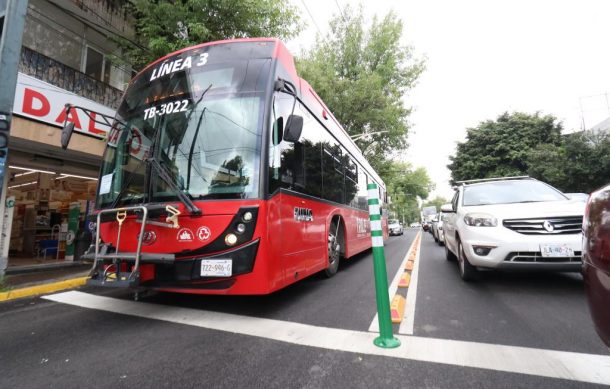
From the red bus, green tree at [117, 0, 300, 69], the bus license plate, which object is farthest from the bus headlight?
green tree at [117, 0, 300, 69]

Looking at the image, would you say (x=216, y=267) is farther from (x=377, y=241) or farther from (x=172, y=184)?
(x=377, y=241)

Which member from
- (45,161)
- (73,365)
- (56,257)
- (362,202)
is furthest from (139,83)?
(56,257)

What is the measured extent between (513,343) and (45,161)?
10719 mm

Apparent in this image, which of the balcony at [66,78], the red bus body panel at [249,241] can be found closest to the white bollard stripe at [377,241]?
the red bus body panel at [249,241]

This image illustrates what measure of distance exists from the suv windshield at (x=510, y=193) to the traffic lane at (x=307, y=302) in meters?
2.33

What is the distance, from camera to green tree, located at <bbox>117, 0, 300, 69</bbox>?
23.3ft

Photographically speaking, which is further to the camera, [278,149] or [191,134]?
[278,149]

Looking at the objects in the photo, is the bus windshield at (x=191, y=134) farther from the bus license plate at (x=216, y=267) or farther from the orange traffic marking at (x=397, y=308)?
the orange traffic marking at (x=397, y=308)

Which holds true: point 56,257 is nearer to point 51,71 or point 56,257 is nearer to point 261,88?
point 51,71

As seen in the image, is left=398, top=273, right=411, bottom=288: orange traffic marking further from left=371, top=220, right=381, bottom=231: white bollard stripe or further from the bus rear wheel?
left=371, top=220, right=381, bottom=231: white bollard stripe

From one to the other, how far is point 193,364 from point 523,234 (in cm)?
412

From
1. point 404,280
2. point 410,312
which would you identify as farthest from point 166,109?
point 404,280

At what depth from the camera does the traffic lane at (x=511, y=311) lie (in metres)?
2.60

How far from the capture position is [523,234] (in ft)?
12.9
